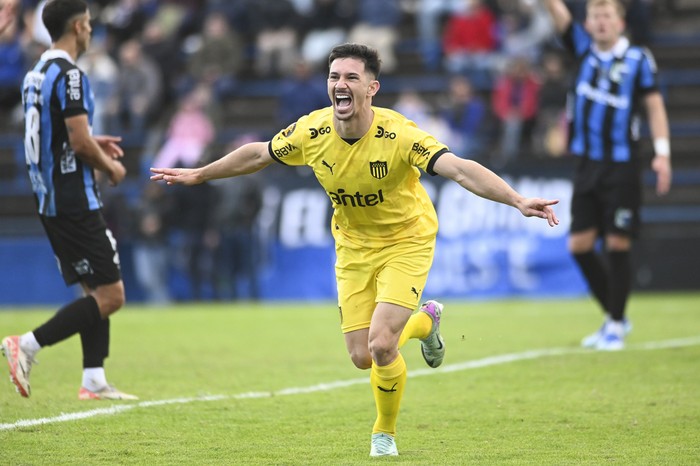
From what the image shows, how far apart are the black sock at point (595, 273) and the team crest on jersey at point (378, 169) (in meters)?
4.76

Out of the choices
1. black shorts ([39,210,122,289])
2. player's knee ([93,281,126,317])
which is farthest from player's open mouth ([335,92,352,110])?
player's knee ([93,281,126,317])

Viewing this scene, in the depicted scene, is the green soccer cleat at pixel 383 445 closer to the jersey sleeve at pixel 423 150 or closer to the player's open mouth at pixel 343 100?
the jersey sleeve at pixel 423 150

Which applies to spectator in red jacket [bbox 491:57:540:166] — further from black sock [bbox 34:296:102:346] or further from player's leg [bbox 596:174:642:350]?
black sock [bbox 34:296:102:346]

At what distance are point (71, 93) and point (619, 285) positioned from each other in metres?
5.41

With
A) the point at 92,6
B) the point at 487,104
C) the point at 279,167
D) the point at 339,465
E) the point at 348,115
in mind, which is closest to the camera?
the point at 339,465

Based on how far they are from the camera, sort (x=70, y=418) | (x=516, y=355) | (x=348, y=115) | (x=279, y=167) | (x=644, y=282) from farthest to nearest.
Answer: (x=279, y=167), (x=644, y=282), (x=516, y=355), (x=70, y=418), (x=348, y=115)

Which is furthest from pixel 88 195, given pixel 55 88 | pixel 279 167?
pixel 279 167

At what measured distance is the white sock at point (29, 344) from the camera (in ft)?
24.2

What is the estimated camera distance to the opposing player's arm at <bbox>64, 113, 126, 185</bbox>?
739 cm

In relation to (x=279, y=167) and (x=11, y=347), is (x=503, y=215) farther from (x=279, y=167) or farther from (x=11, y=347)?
(x=11, y=347)

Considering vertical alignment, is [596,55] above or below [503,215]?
above

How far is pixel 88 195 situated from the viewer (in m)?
7.60

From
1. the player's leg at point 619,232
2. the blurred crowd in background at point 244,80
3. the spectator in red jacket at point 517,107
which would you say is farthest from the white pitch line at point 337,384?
the spectator in red jacket at point 517,107

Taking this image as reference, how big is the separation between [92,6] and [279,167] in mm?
7147
